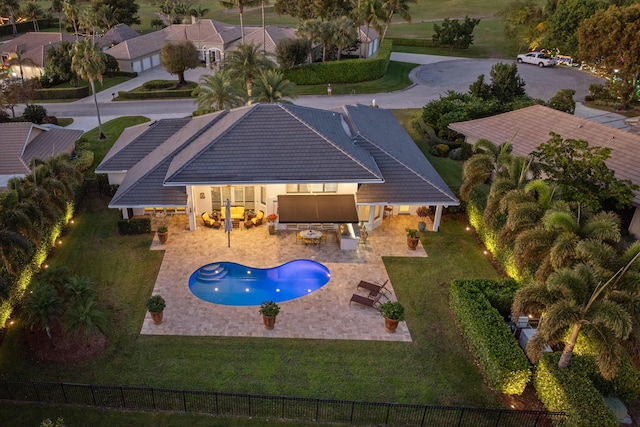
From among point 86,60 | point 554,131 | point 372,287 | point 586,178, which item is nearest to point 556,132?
point 554,131

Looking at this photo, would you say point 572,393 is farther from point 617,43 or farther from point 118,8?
point 118,8

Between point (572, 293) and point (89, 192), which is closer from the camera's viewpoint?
point (572, 293)

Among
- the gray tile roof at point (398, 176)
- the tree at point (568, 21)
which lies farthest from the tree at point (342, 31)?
the gray tile roof at point (398, 176)

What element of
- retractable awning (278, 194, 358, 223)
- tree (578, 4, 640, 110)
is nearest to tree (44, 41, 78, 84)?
retractable awning (278, 194, 358, 223)

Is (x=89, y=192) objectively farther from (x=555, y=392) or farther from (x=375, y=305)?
(x=555, y=392)

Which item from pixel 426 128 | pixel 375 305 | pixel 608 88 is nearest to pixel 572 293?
pixel 375 305
